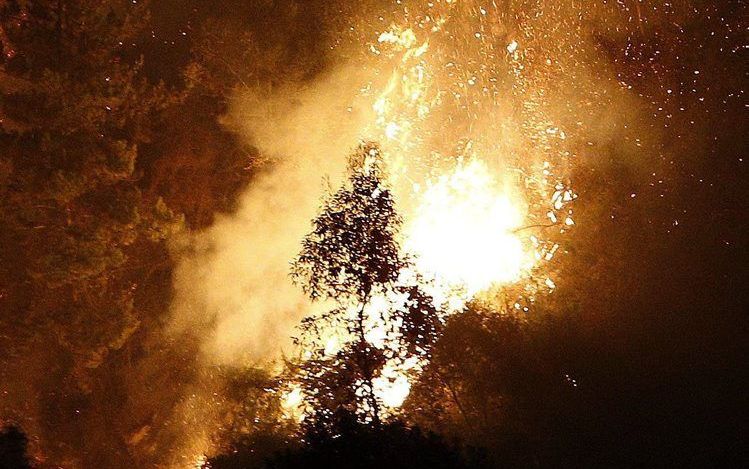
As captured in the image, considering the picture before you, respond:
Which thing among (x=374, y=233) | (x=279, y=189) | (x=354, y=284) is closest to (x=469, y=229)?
(x=279, y=189)

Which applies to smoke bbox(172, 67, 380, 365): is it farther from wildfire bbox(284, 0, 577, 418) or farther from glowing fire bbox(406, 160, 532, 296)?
glowing fire bbox(406, 160, 532, 296)

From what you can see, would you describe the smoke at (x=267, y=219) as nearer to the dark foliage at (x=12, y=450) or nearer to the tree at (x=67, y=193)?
the tree at (x=67, y=193)

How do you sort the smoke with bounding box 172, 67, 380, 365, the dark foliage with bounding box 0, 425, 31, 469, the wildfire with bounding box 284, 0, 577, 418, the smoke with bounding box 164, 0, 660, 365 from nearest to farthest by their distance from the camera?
the dark foliage with bounding box 0, 425, 31, 469
the wildfire with bounding box 284, 0, 577, 418
the smoke with bounding box 164, 0, 660, 365
the smoke with bounding box 172, 67, 380, 365

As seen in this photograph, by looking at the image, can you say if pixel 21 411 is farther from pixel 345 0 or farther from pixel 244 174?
pixel 345 0

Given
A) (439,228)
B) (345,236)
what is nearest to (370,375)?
(345,236)

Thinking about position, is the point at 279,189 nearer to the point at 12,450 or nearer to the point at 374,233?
the point at 374,233

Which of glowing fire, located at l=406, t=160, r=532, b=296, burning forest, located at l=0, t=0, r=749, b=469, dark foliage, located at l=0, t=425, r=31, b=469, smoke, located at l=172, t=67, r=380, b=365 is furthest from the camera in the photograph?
smoke, located at l=172, t=67, r=380, b=365

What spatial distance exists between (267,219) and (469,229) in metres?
6.18

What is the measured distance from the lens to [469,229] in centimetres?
1434

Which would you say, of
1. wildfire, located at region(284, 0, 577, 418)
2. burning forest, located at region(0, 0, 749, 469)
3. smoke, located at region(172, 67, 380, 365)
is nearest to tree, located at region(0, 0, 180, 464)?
burning forest, located at region(0, 0, 749, 469)

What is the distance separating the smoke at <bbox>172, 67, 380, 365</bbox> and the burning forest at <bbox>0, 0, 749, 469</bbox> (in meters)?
0.07

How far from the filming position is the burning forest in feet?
29.5

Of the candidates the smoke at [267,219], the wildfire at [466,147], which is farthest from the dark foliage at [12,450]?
the smoke at [267,219]

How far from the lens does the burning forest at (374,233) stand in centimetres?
898
